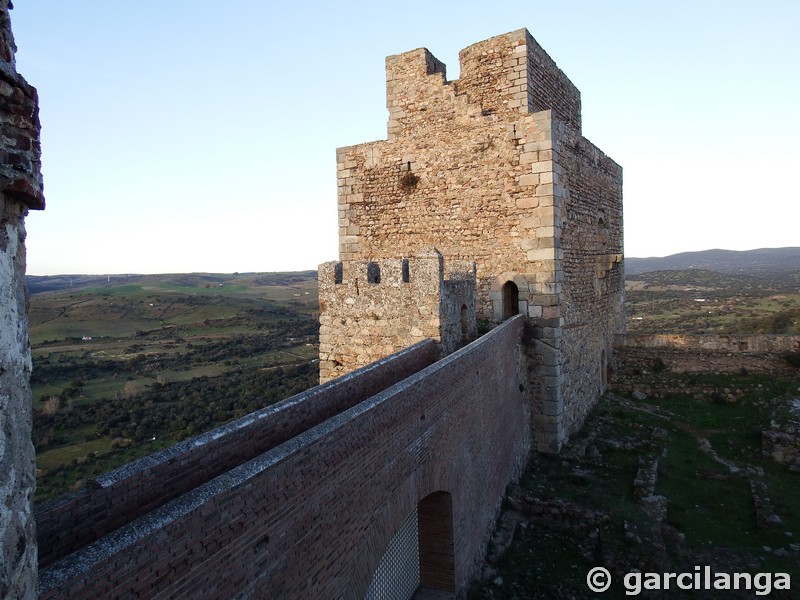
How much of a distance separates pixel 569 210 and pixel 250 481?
33.7 feet

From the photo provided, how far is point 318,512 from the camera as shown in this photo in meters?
3.59

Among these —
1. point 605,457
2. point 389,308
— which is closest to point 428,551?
point 389,308

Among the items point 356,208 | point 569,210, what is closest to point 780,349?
point 569,210

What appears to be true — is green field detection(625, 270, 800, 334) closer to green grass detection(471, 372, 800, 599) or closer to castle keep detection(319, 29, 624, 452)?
green grass detection(471, 372, 800, 599)

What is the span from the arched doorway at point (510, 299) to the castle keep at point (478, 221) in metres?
0.05

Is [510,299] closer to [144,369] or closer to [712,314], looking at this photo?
[144,369]

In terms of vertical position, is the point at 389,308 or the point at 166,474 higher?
the point at 389,308

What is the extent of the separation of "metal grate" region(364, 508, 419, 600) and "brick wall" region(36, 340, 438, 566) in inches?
64.7

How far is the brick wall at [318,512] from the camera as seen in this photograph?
2398 mm

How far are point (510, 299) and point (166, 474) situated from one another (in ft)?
30.2

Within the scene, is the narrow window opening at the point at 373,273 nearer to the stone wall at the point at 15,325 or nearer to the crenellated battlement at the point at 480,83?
the crenellated battlement at the point at 480,83

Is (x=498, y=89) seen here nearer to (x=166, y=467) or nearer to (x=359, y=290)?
(x=359, y=290)

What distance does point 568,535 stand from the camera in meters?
7.88

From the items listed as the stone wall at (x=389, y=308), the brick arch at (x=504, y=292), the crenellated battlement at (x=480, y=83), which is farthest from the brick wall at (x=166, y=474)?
the crenellated battlement at (x=480, y=83)
